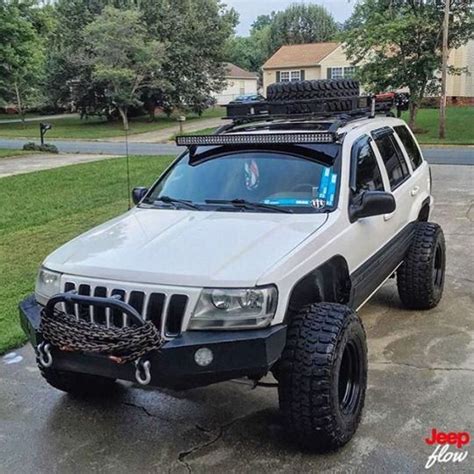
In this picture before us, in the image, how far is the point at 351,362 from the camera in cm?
344

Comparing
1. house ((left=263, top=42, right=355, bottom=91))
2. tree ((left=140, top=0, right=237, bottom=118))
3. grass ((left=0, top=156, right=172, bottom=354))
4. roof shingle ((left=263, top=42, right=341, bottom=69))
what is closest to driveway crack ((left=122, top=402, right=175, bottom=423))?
grass ((left=0, top=156, right=172, bottom=354))

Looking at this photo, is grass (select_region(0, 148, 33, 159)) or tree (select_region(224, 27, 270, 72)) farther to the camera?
tree (select_region(224, 27, 270, 72))

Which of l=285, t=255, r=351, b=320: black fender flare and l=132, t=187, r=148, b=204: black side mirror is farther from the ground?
l=132, t=187, r=148, b=204: black side mirror

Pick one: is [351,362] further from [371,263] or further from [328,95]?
[328,95]

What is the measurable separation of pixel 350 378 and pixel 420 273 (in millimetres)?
1941

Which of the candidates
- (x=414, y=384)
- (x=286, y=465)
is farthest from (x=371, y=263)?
(x=286, y=465)

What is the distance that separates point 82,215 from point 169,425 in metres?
6.70

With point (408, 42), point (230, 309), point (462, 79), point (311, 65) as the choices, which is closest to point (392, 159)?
point (230, 309)

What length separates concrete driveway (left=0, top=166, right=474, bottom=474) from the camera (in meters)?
3.13

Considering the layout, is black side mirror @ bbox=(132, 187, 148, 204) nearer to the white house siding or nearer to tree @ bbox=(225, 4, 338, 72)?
the white house siding

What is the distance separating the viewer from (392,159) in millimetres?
5078

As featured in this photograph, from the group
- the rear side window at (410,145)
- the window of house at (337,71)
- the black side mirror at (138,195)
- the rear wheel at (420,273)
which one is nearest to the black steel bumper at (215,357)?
the black side mirror at (138,195)

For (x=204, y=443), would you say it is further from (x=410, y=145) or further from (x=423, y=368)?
(x=410, y=145)

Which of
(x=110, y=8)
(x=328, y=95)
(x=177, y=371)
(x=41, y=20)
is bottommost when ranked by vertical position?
(x=177, y=371)
